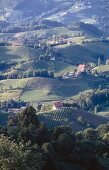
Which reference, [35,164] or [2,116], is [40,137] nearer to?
[35,164]

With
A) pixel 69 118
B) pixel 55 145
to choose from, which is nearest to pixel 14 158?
pixel 55 145

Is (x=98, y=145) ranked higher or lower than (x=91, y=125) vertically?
higher

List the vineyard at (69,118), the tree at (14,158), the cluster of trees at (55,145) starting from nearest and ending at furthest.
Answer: the tree at (14,158) < the cluster of trees at (55,145) < the vineyard at (69,118)

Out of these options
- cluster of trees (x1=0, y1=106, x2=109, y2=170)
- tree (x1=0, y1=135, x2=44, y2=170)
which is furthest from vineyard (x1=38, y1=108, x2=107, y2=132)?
tree (x1=0, y1=135, x2=44, y2=170)

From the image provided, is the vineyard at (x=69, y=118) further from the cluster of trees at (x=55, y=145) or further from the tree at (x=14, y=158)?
the tree at (x=14, y=158)

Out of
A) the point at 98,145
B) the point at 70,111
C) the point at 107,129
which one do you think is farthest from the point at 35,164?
the point at 70,111

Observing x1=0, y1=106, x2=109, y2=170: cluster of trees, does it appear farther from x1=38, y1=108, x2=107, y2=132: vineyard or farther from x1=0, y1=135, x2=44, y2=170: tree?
x1=38, y1=108, x2=107, y2=132: vineyard

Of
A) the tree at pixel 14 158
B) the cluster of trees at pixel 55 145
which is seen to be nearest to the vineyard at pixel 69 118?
the cluster of trees at pixel 55 145

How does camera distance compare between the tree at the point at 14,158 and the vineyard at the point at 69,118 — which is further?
the vineyard at the point at 69,118

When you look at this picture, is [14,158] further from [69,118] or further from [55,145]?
[69,118]
